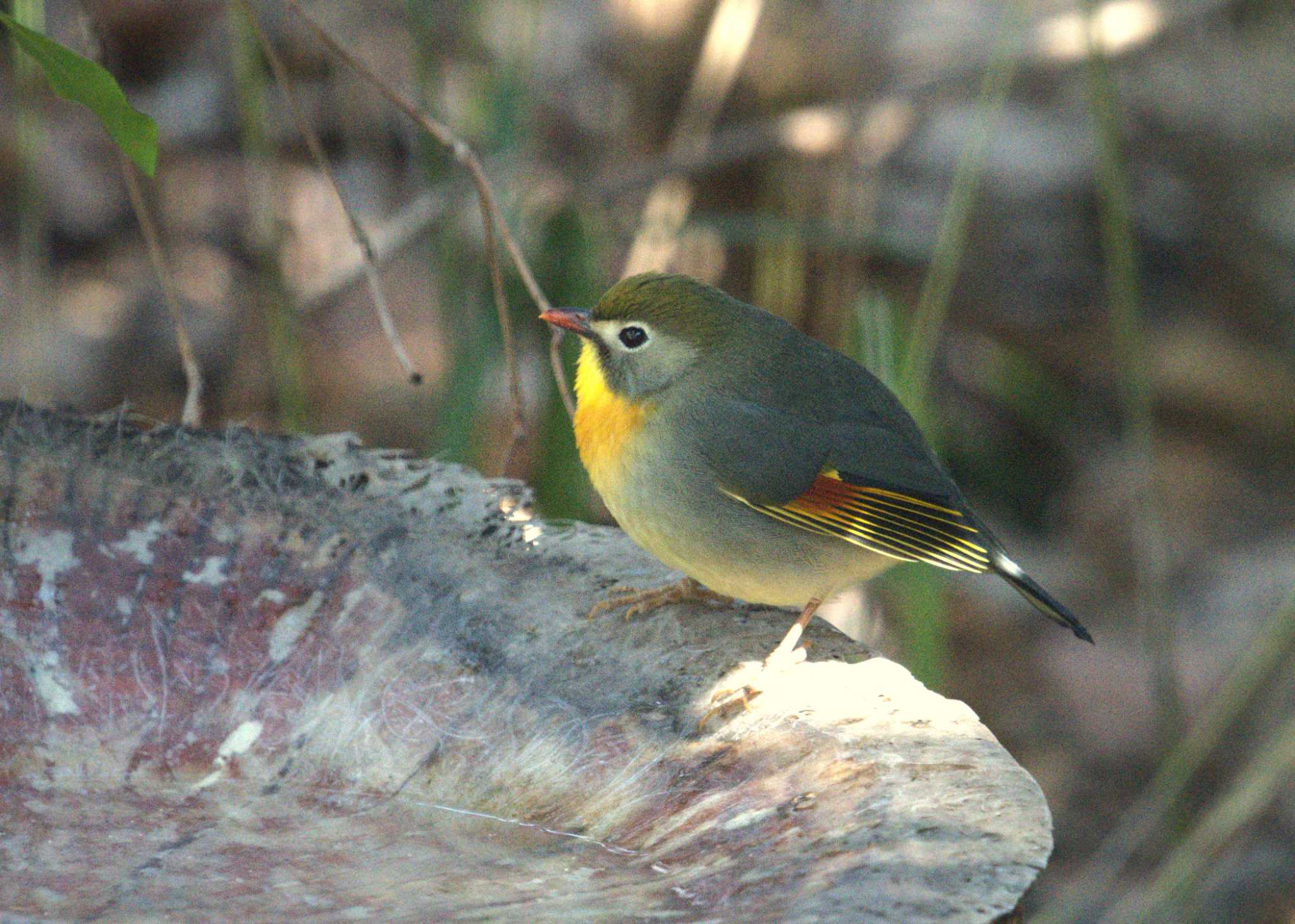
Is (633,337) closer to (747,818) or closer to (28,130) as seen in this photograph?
(747,818)

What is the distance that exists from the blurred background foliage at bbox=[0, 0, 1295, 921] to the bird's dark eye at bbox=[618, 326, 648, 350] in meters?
1.81

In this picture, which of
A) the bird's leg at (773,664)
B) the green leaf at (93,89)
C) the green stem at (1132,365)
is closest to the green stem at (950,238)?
the green stem at (1132,365)

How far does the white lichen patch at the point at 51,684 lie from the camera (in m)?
2.65

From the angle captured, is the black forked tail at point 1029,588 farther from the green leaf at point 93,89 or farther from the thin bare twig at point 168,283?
the green leaf at point 93,89

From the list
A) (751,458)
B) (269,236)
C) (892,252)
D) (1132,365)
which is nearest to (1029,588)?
(751,458)

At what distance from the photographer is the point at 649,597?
2791mm

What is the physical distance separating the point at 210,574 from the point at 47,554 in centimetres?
29

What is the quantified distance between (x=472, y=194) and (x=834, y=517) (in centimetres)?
366

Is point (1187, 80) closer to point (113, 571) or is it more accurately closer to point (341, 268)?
point (341, 268)

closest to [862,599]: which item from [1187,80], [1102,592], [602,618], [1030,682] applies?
[1030,682]

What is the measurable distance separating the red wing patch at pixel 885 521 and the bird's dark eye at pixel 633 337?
40 centimetres

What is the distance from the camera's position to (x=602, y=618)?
2.74 metres

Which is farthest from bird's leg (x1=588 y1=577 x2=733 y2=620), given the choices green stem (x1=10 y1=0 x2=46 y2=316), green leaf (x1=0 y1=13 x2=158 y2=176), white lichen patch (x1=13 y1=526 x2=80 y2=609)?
green stem (x1=10 y1=0 x2=46 y2=316)

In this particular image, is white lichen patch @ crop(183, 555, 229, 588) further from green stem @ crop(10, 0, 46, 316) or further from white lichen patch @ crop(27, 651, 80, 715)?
green stem @ crop(10, 0, 46, 316)
